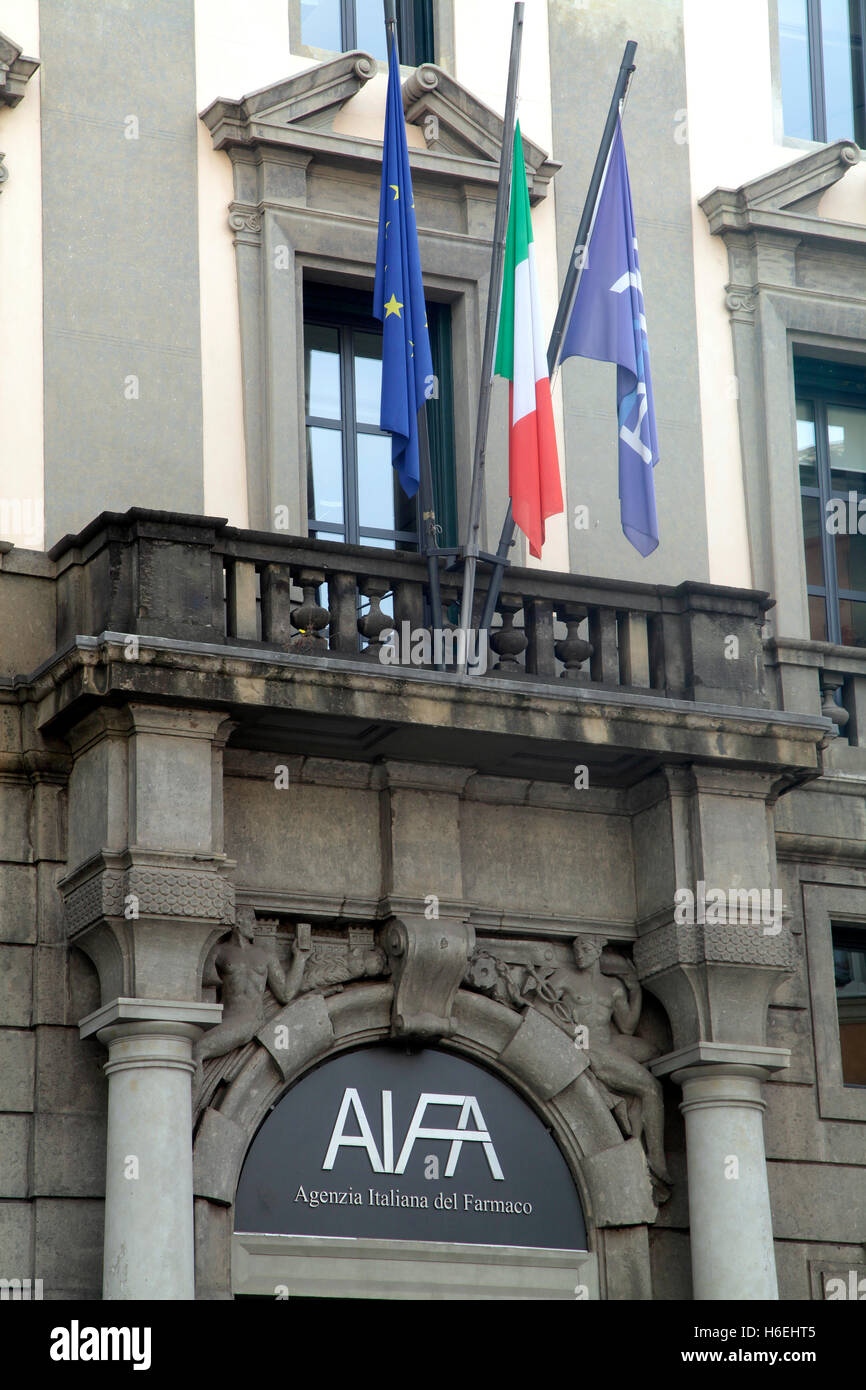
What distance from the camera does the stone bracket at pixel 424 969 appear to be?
1588 centimetres

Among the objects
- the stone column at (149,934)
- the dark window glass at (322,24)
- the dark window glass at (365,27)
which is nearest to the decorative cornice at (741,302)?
the dark window glass at (365,27)

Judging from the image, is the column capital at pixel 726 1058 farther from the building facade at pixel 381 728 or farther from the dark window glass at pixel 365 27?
the dark window glass at pixel 365 27

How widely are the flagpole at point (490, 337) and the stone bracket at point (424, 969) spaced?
1.66 meters

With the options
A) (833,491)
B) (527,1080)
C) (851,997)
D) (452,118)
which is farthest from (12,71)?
(851,997)

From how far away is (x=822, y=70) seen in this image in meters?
20.1

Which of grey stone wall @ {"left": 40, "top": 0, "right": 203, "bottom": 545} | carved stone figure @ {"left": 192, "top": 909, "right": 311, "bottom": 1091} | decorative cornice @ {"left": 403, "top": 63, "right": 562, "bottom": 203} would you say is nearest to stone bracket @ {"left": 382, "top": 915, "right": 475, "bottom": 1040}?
carved stone figure @ {"left": 192, "top": 909, "right": 311, "bottom": 1091}

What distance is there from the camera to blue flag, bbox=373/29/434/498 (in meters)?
16.2

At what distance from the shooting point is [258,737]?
51.5 feet

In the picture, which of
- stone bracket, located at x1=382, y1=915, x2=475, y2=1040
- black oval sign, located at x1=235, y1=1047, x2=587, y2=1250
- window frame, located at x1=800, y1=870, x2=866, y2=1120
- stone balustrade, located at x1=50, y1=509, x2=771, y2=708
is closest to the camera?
stone balustrade, located at x1=50, y1=509, x2=771, y2=708

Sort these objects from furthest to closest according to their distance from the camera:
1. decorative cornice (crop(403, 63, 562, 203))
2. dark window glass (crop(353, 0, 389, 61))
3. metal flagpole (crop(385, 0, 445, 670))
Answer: dark window glass (crop(353, 0, 389, 61)) < decorative cornice (crop(403, 63, 562, 203)) < metal flagpole (crop(385, 0, 445, 670))

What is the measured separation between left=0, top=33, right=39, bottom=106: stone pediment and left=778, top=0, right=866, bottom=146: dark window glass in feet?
20.0

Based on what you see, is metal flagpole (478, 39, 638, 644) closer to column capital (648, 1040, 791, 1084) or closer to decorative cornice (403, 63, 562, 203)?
decorative cornice (403, 63, 562, 203)

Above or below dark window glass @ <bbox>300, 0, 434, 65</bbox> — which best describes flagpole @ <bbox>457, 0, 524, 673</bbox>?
below
